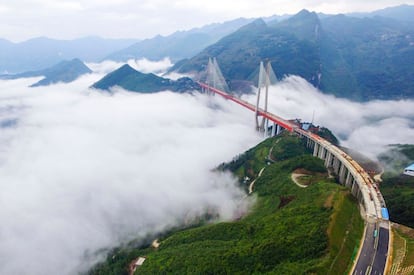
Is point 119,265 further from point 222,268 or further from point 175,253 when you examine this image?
point 222,268

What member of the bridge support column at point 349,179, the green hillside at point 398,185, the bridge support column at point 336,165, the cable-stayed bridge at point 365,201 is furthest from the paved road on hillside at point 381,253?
the bridge support column at point 336,165

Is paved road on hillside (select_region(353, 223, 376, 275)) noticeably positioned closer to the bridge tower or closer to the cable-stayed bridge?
the cable-stayed bridge

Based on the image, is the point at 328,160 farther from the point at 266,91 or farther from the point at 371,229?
the point at 266,91

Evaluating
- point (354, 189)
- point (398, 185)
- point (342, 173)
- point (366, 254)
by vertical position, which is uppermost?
point (366, 254)

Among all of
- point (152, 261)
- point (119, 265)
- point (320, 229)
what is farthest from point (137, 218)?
point (320, 229)

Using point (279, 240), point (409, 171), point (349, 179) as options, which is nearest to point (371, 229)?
point (279, 240)

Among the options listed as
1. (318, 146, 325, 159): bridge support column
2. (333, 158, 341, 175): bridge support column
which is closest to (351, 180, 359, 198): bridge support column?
(333, 158, 341, 175): bridge support column

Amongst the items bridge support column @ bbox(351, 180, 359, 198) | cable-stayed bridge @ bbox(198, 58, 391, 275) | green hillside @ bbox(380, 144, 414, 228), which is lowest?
green hillside @ bbox(380, 144, 414, 228)

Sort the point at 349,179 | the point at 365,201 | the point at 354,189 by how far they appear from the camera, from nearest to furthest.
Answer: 1. the point at 365,201
2. the point at 354,189
3. the point at 349,179

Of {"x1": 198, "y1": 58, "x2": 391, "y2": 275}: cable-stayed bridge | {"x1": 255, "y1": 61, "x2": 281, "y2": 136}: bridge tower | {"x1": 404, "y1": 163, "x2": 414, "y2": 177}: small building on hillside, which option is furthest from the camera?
{"x1": 255, "y1": 61, "x2": 281, "y2": 136}: bridge tower
